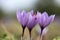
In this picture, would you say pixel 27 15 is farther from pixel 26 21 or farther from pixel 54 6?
pixel 54 6

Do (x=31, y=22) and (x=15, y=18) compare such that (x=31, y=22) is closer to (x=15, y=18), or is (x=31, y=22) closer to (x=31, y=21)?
(x=31, y=21)

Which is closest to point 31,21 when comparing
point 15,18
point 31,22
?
point 31,22

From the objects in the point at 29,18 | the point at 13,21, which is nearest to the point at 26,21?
the point at 29,18

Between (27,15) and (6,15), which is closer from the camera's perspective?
(27,15)

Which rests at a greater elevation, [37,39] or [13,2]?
[13,2]

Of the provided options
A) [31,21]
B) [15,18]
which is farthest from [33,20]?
[15,18]

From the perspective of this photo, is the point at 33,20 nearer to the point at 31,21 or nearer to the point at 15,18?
the point at 31,21
